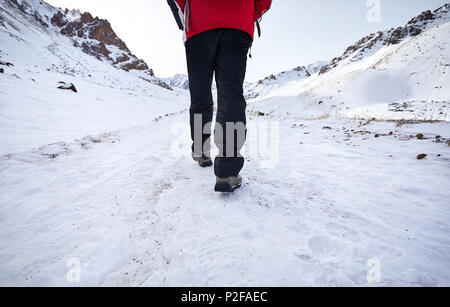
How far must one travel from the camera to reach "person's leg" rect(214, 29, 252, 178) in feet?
5.17

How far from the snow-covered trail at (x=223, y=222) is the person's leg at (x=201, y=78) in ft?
1.28

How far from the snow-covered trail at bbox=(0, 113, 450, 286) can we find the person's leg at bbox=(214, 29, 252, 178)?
284 millimetres

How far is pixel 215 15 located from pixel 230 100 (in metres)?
0.65

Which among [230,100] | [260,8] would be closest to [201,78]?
[230,100]

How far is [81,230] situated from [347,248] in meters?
1.55

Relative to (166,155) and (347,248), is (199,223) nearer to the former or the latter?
(347,248)

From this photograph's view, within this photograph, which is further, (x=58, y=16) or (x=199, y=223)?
(x=58, y=16)

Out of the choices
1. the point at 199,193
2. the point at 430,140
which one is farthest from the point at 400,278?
the point at 430,140

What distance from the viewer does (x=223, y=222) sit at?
1.26m

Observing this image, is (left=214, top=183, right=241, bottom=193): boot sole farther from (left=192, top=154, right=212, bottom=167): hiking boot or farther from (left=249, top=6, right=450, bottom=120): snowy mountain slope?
(left=249, top=6, right=450, bottom=120): snowy mountain slope

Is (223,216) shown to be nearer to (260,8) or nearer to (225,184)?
(225,184)

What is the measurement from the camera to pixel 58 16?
66.9 meters

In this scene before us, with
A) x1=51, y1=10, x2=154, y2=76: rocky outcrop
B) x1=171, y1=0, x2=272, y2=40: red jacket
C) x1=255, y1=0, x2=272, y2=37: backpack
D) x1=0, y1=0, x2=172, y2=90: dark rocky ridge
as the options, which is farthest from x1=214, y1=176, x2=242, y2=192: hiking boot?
x1=51, y1=10, x2=154, y2=76: rocky outcrop
